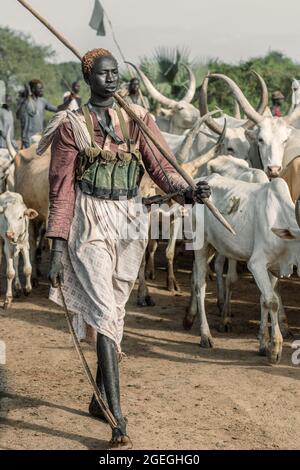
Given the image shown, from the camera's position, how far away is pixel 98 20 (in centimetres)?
1337

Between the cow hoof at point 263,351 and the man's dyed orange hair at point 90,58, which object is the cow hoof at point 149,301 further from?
the man's dyed orange hair at point 90,58

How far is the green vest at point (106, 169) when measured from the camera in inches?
213

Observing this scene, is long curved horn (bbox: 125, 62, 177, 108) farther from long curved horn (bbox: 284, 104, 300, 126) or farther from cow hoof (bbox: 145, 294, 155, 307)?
cow hoof (bbox: 145, 294, 155, 307)

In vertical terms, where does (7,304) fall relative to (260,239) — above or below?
below

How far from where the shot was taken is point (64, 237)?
5402 millimetres

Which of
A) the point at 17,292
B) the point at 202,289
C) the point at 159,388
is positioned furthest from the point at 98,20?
the point at 159,388

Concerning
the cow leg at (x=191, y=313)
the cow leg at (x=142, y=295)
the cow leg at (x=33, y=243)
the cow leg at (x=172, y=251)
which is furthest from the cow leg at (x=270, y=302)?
the cow leg at (x=33, y=243)

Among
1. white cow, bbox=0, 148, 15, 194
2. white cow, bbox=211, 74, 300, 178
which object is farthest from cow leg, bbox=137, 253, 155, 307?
white cow, bbox=0, 148, 15, 194

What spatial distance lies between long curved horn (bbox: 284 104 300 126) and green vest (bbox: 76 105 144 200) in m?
5.28

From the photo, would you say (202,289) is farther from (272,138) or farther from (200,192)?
(200,192)

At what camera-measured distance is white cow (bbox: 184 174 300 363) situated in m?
7.35

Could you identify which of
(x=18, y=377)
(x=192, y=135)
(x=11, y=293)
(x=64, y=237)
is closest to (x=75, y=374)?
(x=18, y=377)

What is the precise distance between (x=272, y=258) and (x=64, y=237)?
101 inches

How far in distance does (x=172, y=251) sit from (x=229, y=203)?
2.60m
